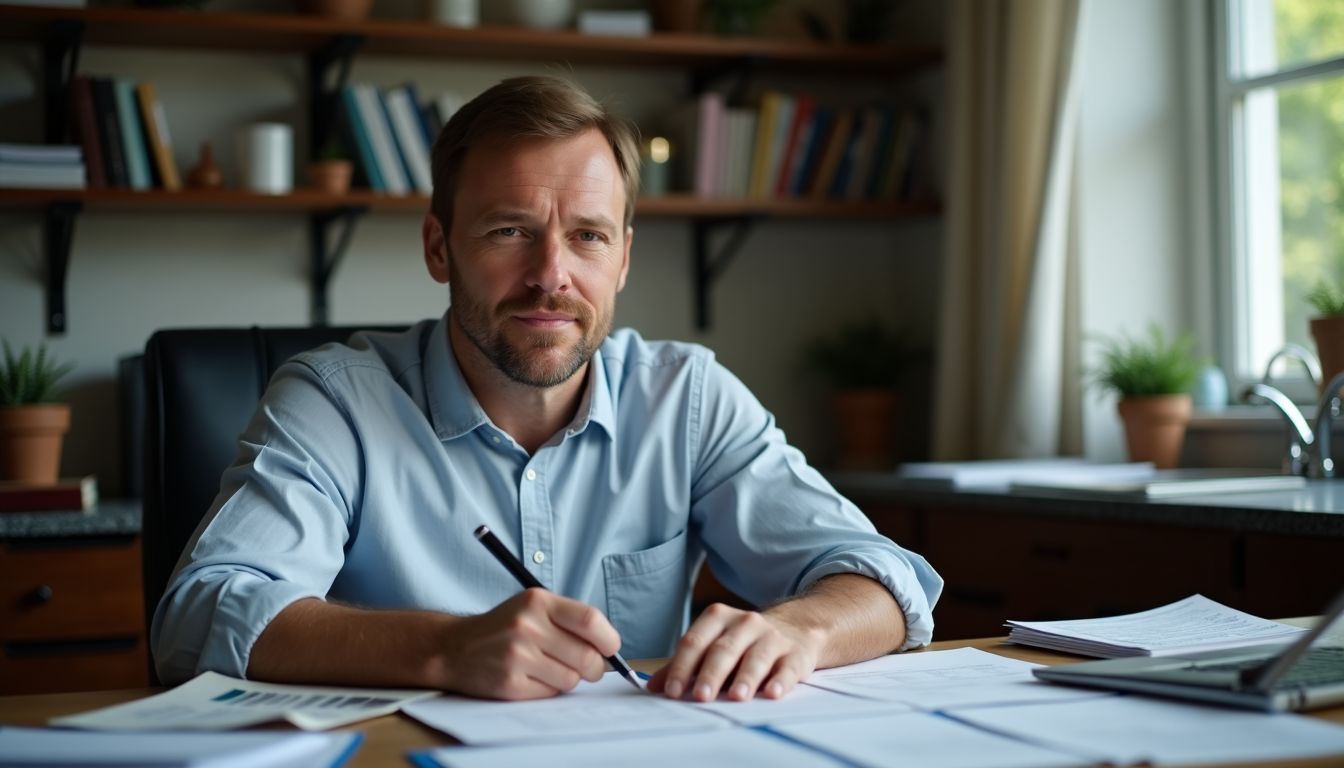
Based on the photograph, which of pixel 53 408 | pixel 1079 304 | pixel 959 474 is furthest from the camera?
pixel 1079 304

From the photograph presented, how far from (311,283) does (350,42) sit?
0.56m

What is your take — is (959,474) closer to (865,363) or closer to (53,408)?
(865,363)

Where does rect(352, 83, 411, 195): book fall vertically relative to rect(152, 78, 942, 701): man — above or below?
above

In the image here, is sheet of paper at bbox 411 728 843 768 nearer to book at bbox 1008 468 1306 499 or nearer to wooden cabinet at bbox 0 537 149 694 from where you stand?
book at bbox 1008 468 1306 499

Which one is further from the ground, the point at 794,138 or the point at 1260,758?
the point at 794,138

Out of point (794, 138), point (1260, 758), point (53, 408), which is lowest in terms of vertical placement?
point (1260, 758)

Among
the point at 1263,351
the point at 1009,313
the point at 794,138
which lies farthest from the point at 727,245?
the point at 1263,351

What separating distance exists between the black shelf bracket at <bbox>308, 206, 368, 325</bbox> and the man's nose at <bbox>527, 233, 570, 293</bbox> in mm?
1701

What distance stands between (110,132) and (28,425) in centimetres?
64

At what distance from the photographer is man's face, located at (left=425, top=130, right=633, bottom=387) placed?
156cm

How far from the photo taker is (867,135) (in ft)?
11.4

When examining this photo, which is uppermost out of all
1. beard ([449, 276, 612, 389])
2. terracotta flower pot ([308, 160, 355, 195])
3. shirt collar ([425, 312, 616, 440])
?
terracotta flower pot ([308, 160, 355, 195])

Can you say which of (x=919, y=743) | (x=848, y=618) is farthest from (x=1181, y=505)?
(x=919, y=743)

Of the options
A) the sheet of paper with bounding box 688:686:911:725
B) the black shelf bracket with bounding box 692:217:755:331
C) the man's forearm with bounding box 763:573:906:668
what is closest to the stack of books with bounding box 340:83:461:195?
the black shelf bracket with bounding box 692:217:755:331
